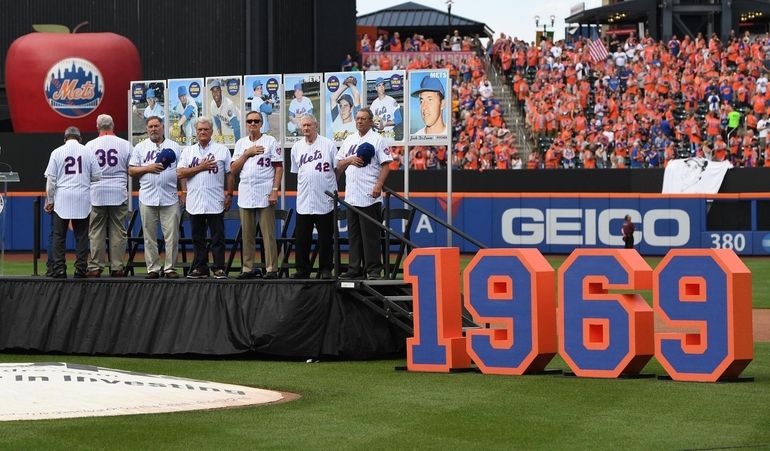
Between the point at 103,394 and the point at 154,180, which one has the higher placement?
the point at 154,180

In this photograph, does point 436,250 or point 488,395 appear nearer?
point 488,395

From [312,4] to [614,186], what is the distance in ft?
41.5

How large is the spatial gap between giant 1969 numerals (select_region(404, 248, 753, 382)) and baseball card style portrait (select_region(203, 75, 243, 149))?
7201 mm

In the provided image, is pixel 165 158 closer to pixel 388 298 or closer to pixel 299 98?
pixel 388 298

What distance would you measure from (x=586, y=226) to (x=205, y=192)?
830 inches

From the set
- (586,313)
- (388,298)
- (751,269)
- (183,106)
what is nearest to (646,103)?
(751,269)

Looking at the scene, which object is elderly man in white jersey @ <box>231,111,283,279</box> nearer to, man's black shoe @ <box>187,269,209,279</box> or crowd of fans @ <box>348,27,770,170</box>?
man's black shoe @ <box>187,269,209,279</box>

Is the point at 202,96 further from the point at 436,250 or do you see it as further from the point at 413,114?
→ the point at 436,250

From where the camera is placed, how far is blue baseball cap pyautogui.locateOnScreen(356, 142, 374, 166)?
15.3 m

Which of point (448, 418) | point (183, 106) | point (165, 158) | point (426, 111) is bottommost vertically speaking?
point (448, 418)

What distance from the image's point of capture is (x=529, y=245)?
119ft

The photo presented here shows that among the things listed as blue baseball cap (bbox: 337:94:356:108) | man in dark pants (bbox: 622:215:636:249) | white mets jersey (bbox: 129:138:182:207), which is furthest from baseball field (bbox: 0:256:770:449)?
man in dark pants (bbox: 622:215:636:249)

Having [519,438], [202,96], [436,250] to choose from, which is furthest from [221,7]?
[519,438]

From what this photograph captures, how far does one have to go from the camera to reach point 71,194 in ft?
52.8
